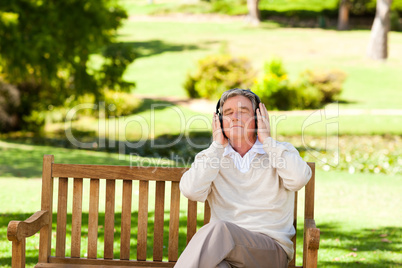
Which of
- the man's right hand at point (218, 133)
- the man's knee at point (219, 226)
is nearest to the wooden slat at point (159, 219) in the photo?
the man's right hand at point (218, 133)

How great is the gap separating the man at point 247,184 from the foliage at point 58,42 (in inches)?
402

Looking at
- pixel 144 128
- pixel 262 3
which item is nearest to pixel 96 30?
pixel 144 128

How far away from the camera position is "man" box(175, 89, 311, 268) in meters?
3.08

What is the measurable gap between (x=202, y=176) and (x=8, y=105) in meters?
16.3

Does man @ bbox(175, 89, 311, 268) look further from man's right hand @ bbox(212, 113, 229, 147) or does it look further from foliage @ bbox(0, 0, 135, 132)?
foliage @ bbox(0, 0, 135, 132)

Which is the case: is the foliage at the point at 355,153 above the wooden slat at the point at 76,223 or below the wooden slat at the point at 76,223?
below

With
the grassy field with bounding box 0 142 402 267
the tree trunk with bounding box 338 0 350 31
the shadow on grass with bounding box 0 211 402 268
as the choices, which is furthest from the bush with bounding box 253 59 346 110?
the tree trunk with bounding box 338 0 350 31

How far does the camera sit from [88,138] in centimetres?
1809

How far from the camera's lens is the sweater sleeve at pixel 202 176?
324 cm

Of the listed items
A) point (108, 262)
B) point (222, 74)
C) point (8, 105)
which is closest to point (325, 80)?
point (222, 74)

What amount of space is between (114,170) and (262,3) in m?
46.4

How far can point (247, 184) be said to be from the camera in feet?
10.8

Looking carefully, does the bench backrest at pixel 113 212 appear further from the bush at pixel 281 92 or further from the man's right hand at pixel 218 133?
the bush at pixel 281 92

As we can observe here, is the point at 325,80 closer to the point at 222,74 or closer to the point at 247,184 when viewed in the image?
the point at 222,74
